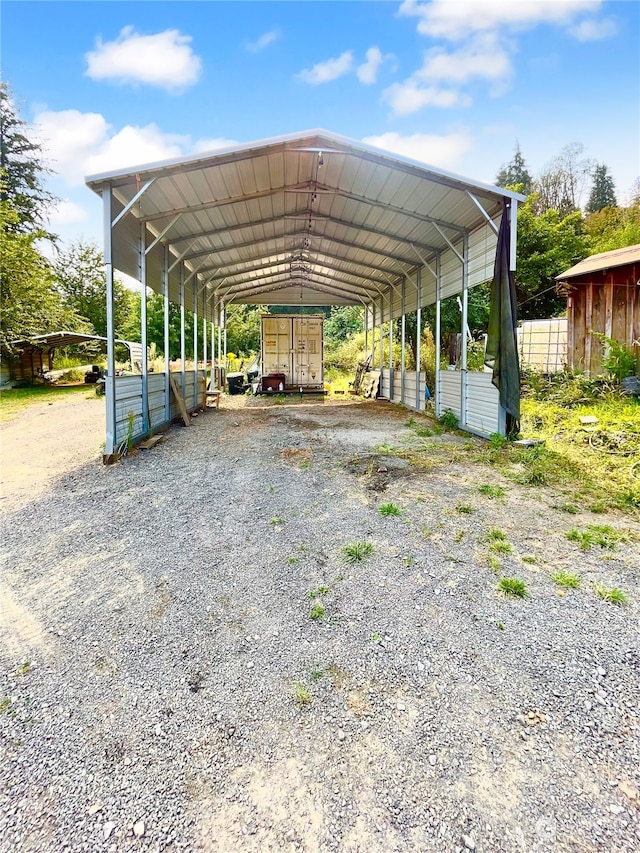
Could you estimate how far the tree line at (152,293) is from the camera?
14133 mm

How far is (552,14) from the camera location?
6930 millimetres

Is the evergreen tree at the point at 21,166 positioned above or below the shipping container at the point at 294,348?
above

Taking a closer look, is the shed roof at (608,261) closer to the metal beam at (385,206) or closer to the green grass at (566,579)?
the metal beam at (385,206)

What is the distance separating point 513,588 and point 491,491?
198cm

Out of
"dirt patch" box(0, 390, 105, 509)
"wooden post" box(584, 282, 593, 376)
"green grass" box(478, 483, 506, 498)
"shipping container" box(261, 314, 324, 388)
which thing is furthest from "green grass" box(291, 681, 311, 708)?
"shipping container" box(261, 314, 324, 388)

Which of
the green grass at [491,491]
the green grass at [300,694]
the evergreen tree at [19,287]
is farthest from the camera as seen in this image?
the evergreen tree at [19,287]

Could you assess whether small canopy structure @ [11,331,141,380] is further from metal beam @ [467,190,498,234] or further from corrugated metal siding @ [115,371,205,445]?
metal beam @ [467,190,498,234]

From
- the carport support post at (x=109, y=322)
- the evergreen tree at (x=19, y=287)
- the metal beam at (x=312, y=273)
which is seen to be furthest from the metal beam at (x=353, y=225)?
the evergreen tree at (x=19, y=287)

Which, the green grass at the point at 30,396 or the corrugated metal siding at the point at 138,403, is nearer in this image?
the corrugated metal siding at the point at 138,403

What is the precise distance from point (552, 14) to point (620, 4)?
3.09 ft

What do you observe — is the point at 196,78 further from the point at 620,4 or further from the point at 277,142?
the point at 620,4

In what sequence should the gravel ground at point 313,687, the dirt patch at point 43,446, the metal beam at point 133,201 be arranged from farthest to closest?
the metal beam at point 133,201, the dirt patch at point 43,446, the gravel ground at point 313,687

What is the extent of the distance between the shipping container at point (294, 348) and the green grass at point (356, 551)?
480 inches

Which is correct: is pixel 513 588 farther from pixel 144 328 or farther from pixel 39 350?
pixel 39 350
